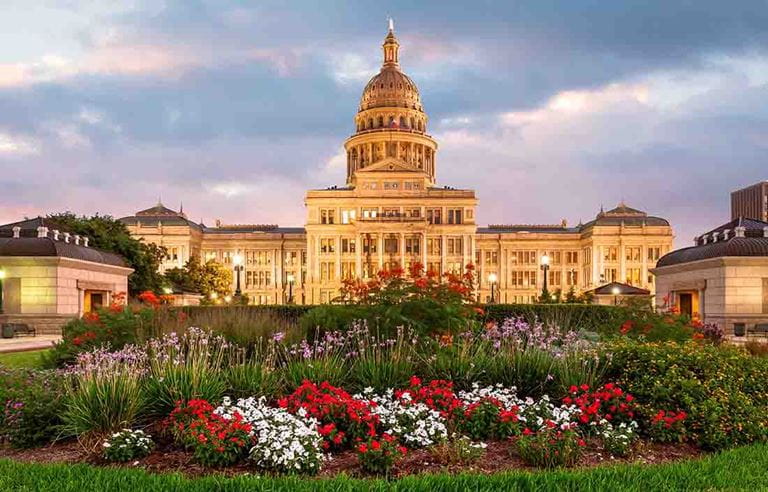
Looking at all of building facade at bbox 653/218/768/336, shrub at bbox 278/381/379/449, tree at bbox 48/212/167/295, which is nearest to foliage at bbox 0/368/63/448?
shrub at bbox 278/381/379/449

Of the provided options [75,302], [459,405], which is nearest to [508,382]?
[459,405]

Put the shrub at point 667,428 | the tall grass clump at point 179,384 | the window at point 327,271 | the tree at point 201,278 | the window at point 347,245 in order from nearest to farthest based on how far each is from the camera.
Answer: the shrub at point 667,428, the tall grass clump at point 179,384, the tree at point 201,278, the window at point 327,271, the window at point 347,245

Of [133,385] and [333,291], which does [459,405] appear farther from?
[333,291]

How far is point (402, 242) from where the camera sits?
98.8m

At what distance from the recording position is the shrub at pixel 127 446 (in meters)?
7.85

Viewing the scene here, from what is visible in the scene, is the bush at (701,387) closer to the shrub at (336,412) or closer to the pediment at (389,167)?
the shrub at (336,412)

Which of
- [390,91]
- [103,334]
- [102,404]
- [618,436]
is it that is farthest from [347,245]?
[618,436]

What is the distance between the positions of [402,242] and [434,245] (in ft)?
19.4

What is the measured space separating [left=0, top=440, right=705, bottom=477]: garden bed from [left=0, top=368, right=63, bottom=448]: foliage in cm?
20

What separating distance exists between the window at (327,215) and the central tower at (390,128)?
1590 cm

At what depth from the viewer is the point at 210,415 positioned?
27.5 ft

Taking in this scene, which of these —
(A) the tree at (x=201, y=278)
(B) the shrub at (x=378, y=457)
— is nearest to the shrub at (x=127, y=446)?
(B) the shrub at (x=378, y=457)

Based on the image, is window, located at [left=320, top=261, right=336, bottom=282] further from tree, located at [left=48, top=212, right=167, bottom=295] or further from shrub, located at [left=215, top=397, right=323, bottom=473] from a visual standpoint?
shrub, located at [left=215, top=397, right=323, bottom=473]

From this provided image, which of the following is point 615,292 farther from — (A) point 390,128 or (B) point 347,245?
(A) point 390,128
